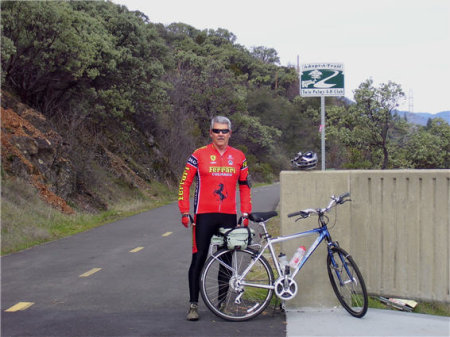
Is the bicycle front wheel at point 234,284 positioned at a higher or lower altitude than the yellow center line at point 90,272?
higher

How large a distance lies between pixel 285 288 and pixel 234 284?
1.73 feet

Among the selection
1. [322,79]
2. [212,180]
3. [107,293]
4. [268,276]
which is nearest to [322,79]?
[322,79]

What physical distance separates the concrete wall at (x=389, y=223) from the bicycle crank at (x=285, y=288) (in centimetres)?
38

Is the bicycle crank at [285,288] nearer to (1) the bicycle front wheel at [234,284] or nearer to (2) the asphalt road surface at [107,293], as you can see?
(1) the bicycle front wheel at [234,284]

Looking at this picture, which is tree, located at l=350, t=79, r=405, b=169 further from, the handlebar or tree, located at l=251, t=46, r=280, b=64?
tree, located at l=251, t=46, r=280, b=64

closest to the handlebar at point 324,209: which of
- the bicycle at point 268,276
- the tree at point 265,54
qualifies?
the bicycle at point 268,276

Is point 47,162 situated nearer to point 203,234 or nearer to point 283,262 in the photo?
A: point 203,234

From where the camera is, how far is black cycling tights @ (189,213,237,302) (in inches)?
236

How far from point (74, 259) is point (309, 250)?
17.1 feet

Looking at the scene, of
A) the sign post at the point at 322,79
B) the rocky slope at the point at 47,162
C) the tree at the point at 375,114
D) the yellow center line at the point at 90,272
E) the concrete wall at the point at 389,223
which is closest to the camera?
the concrete wall at the point at 389,223

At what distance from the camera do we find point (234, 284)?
5891 millimetres

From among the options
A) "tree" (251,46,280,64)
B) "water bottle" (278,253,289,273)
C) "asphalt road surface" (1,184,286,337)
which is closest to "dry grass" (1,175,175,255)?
"asphalt road surface" (1,184,286,337)

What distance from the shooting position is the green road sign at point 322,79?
905 centimetres

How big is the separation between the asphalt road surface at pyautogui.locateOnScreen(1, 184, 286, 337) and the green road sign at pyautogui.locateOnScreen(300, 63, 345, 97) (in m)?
3.49
